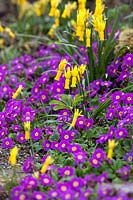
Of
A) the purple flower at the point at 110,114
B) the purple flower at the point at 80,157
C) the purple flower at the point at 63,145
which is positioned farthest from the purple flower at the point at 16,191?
Result: the purple flower at the point at 110,114

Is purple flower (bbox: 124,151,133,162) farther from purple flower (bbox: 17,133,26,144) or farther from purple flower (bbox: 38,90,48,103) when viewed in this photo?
purple flower (bbox: 38,90,48,103)

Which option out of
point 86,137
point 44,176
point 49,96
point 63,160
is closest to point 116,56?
point 49,96

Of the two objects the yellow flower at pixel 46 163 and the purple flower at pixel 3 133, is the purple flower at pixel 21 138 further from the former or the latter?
the yellow flower at pixel 46 163

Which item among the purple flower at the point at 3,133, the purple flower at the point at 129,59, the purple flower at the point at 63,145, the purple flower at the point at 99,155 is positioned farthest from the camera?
the purple flower at the point at 129,59

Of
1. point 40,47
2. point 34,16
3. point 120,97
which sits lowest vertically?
point 120,97

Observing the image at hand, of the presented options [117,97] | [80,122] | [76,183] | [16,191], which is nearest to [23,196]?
[16,191]

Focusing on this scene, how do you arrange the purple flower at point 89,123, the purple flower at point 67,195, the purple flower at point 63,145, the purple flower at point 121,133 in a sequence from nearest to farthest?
the purple flower at point 67,195
the purple flower at point 121,133
the purple flower at point 63,145
the purple flower at point 89,123

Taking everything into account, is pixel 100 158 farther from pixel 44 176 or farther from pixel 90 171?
pixel 44 176

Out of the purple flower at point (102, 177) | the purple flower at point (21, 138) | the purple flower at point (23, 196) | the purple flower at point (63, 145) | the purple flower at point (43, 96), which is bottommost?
the purple flower at point (23, 196)

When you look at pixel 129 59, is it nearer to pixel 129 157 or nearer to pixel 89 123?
pixel 89 123
